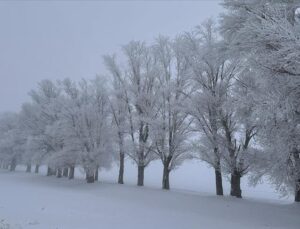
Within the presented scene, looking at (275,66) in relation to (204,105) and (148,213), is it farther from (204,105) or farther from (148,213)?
(204,105)

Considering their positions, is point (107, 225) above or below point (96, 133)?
below

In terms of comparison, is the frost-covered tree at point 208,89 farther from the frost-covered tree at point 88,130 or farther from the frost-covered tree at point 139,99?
the frost-covered tree at point 88,130

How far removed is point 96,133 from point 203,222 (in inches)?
896

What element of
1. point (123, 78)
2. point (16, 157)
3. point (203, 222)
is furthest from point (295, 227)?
point (16, 157)

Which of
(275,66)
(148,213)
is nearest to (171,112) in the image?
(148,213)

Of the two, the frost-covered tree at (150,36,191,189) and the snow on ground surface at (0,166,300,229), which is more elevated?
the frost-covered tree at (150,36,191,189)

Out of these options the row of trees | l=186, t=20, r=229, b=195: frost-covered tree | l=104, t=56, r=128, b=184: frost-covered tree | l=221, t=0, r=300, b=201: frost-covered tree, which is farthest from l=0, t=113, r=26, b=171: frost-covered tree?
l=221, t=0, r=300, b=201: frost-covered tree

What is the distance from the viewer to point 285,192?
15.5m

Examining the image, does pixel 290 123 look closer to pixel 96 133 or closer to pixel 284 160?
pixel 284 160

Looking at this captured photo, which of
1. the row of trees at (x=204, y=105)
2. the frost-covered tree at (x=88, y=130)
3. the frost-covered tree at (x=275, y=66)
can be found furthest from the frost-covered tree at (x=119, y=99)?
the frost-covered tree at (x=275, y=66)

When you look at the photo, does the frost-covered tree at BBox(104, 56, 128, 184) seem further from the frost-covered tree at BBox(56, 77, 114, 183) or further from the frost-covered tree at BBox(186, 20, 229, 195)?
the frost-covered tree at BBox(186, 20, 229, 195)

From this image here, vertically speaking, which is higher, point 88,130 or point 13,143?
point 13,143

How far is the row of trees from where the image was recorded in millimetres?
11758

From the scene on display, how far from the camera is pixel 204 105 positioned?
22703 millimetres
